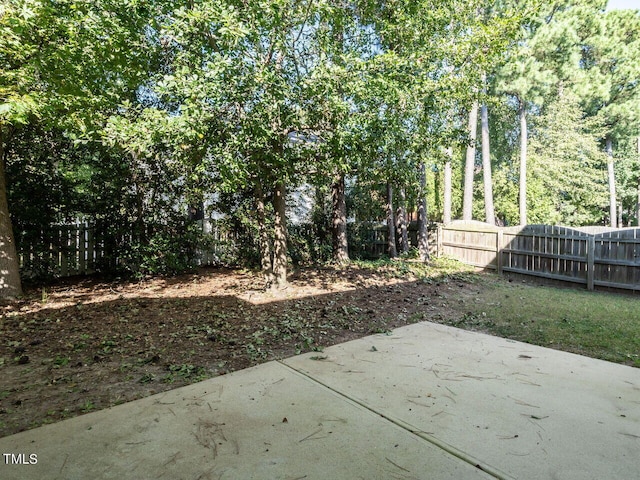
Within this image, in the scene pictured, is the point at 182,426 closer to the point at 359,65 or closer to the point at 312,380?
the point at 312,380

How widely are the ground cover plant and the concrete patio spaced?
445mm

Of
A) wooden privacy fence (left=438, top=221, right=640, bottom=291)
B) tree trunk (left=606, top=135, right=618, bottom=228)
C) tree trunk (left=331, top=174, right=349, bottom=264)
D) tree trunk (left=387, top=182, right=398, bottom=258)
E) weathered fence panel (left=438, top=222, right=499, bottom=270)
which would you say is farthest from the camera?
tree trunk (left=606, top=135, right=618, bottom=228)

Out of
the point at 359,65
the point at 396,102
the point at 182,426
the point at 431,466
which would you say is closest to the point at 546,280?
the point at 396,102

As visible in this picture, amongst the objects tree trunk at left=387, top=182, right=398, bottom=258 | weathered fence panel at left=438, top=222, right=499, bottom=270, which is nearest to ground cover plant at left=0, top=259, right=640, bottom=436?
weathered fence panel at left=438, top=222, right=499, bottom=270

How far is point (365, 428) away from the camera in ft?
7.15

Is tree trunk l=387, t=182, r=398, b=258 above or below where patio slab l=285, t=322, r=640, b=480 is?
above

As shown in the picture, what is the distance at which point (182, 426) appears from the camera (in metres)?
2.20

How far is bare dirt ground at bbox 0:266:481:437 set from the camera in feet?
9.24

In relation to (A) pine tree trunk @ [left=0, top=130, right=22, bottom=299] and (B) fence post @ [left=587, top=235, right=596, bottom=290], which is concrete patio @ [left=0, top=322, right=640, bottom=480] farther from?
(B) fence post @ [left=587, top=235, right=596, bottom=290]

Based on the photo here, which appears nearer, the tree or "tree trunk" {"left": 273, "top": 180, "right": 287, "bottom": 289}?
the tree

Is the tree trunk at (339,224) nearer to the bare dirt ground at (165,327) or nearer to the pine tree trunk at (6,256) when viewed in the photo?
the bare dirt ground at (165,327)

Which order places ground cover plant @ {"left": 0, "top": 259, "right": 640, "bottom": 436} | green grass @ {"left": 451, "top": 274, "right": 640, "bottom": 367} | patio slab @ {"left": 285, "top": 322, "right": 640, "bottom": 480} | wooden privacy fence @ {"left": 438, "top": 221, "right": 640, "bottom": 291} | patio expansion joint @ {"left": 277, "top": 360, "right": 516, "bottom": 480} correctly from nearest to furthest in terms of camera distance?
patio expansion joint @ {"left": 277, "top": 360, "right": 516, "bottom": 480}
patio slab @ {"left": 285, "top": 322, "right": 640, "bottom": 480}
ground cover plant @ {"left": 0, "top": 259, "right": 640, "bottom": 436}
green grass @ {"left": 451, "top": 274, "right": 640, "bottom": 367}
wooden privacy fence @ {"left": 438, "top": 221, "right": 640, "bottom": 291}

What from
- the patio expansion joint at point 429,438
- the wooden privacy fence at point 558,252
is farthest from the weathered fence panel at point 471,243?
the patio expansion joint at point 429,438

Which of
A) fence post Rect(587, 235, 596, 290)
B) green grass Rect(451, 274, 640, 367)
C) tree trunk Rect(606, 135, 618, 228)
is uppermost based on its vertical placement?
tree trunk Rect(606, 135, 618, 228)
